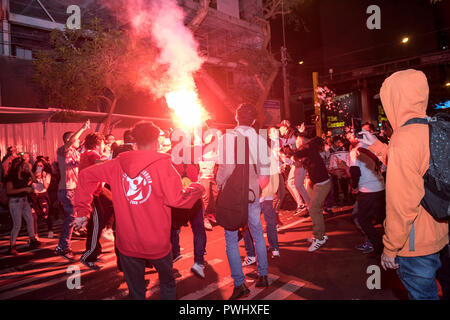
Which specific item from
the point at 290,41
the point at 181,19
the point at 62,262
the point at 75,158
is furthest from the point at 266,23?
the point at 62,262

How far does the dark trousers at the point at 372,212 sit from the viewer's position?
4.56 m

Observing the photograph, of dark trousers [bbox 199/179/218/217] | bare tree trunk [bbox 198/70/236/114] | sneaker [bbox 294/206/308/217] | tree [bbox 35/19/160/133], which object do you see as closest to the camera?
dark trousers [bbox 199/179/218/217]

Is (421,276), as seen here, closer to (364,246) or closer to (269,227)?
(269,227)

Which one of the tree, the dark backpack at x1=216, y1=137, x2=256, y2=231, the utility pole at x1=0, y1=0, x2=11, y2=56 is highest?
the utility pole at x1=0, y1=0, x2=11, y2=56

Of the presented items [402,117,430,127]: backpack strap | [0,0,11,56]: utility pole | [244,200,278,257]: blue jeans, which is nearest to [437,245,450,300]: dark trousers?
[402,117,430,127]: backpack strap

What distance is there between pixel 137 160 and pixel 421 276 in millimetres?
2463

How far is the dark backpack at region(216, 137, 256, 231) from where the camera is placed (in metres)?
3.64

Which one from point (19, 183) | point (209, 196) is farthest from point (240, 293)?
point (19, 183)

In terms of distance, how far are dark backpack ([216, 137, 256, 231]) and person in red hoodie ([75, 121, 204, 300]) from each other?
0.88 m

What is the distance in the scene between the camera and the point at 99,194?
5.16 meters

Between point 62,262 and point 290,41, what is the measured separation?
1445 inches

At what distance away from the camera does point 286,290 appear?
3.84 metres

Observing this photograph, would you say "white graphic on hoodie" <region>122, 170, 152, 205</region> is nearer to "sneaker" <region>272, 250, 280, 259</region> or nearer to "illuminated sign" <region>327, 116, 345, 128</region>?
"sneaker" <region>272, 250, 280, 259</region>
